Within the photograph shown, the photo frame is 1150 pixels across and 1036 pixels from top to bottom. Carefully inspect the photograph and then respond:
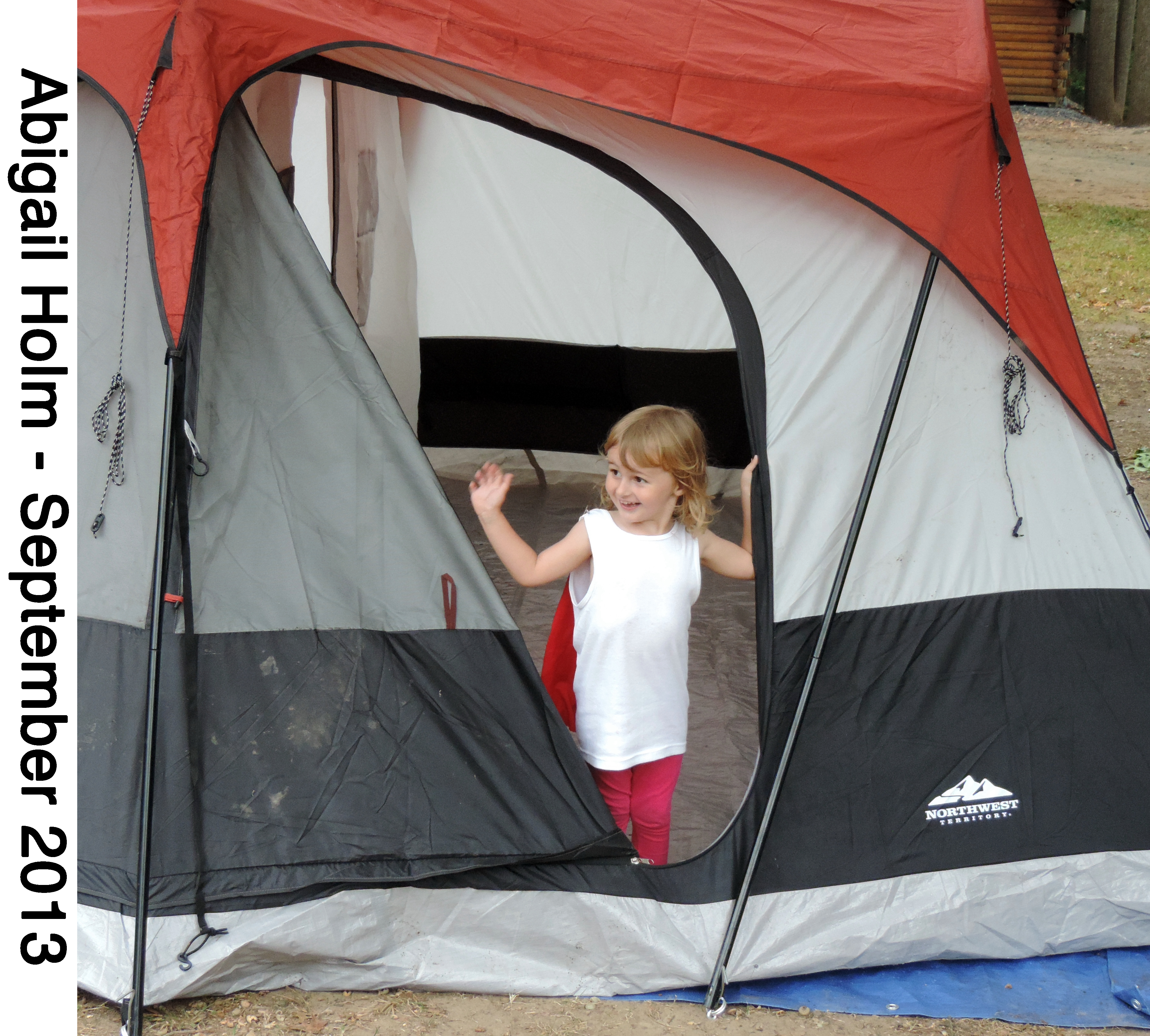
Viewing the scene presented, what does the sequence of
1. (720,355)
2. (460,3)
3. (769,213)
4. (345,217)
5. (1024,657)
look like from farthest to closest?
(720,355), (345,217), (1024,657), (769,213), (460,3)

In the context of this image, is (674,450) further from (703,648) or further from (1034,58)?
(1034,58)

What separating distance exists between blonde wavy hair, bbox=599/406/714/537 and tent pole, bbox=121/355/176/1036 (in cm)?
81

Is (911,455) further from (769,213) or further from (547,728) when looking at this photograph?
(547,728)

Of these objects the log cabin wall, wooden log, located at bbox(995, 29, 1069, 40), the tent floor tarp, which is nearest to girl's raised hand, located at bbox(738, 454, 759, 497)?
the tent floor tarp

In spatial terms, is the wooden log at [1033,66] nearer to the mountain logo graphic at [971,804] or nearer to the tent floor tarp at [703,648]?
the tent floor tarp at [703,648]

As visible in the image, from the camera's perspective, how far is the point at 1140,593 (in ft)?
7.99

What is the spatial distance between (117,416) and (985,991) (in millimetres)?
2061

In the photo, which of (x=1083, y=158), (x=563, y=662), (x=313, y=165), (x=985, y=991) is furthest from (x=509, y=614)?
(x=1083, y=158)

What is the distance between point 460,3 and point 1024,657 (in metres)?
1.68

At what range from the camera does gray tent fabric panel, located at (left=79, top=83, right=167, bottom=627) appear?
81.4 inches

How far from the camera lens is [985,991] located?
7.80 ft

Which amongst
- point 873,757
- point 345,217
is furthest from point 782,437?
point 345,217

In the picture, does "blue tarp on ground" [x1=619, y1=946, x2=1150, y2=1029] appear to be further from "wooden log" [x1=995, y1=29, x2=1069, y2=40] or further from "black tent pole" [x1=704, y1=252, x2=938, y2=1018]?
"wooden log" [x1=995, y1=29, x2=1069, y2=40]

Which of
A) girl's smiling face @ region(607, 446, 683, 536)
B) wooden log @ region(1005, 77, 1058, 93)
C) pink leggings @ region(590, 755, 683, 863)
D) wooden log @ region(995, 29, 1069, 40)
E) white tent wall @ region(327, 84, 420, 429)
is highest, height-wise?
wooden log @ region(995, 29, 1069, 40)
